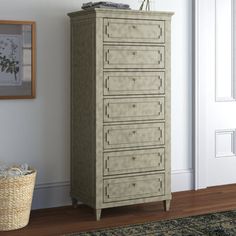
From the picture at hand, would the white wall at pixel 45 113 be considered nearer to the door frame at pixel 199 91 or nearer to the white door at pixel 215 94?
the door frame at pixel 199 91

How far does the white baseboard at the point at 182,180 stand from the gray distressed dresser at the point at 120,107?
0.61m

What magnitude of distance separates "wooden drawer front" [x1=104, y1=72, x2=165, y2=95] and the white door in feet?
2.71

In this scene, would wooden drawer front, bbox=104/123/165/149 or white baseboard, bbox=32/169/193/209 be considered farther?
white baseboard, bbox=32/169/193/209

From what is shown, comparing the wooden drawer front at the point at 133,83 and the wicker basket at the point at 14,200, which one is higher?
the wooden drawer front at the point at 133,83

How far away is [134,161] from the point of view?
412 cm

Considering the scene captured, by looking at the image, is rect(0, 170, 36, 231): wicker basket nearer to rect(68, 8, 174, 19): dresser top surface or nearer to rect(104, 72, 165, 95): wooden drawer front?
rect(104, 72, 165, 95): wooden drawer front

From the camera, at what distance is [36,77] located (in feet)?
13.8

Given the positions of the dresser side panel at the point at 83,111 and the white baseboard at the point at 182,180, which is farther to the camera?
the white baseboard at the point at 182,180

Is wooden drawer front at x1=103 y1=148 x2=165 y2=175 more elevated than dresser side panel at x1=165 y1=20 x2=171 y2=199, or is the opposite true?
dresser side panel at x1=165 y1=20 x2=171 y2=199

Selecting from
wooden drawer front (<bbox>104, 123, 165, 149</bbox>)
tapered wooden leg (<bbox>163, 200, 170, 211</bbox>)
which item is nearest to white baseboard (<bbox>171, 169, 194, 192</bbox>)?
tapered wooden leg (<bbox>163, 200, 170, 211</bbox>)

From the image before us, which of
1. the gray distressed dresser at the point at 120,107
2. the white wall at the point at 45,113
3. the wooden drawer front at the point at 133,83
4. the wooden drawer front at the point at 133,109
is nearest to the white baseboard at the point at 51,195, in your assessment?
the white wall at the point at 45,113

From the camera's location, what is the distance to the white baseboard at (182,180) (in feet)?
16.0

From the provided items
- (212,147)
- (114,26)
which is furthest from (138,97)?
(212,147)

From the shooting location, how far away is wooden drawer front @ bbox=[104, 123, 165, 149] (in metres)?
4.01
